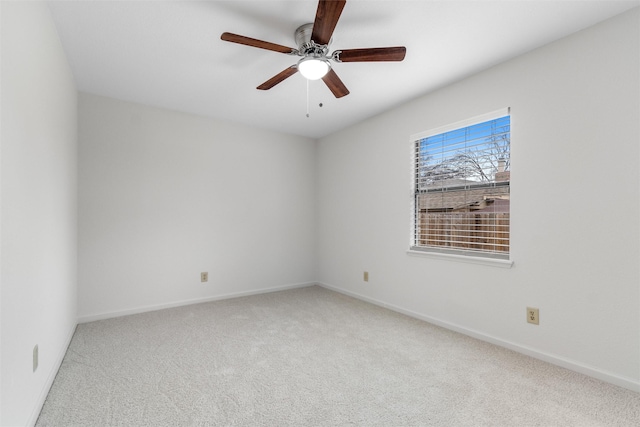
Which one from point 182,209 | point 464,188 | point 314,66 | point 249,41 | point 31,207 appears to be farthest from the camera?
point 182,209

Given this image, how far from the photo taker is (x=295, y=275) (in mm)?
4512

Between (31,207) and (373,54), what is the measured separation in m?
2.05

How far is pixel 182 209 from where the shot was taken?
11.8 feet

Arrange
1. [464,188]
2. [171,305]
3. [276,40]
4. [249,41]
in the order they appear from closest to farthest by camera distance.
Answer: [249,41] → [276,40] → [464,188] → [171,305]

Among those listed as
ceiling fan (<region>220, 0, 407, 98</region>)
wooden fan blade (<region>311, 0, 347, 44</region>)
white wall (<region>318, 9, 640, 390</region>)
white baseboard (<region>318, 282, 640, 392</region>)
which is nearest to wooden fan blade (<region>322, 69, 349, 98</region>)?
ceiling fan (<region>220, 0, 407, 98</region>)

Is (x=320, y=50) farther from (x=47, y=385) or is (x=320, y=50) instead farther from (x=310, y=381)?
(x=47, y=385)

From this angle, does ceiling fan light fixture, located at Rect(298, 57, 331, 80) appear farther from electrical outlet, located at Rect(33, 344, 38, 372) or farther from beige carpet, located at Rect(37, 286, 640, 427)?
electrical outlet, located at Rect(33, 344, 38, 372)

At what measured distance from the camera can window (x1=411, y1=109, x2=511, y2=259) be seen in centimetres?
254

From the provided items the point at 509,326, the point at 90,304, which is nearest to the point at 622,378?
the point at 509,326

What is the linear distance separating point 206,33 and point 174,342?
2365 mm

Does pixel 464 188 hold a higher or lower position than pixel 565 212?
higher

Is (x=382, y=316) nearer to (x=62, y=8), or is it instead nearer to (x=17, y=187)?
(x=17, y=187)

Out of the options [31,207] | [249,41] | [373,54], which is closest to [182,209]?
[31,207]

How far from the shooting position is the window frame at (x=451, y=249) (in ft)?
8.16
